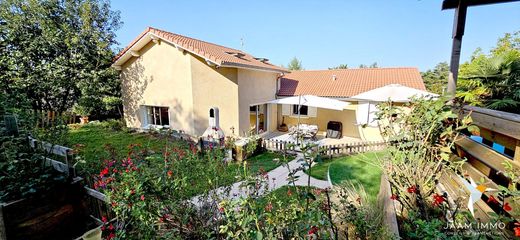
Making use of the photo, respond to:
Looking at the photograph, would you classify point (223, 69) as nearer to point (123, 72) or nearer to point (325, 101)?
point (325, 101)

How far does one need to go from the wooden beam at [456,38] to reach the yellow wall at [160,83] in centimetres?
1113

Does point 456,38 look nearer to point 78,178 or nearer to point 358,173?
point 358,173

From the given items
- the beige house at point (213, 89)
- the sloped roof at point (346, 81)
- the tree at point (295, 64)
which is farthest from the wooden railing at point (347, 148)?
the tree at point (295, 64)

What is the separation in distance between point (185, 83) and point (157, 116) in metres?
3.78

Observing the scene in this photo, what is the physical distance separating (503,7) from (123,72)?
56.5 ft

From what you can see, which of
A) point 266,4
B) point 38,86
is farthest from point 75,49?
point 266,4

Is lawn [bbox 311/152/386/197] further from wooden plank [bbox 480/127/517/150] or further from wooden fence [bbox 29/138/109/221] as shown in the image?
wooden fence [bbox 29/138/109/221]

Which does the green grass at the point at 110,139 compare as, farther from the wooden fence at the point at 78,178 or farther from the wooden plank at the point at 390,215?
the wooden plank at the point at 390,215

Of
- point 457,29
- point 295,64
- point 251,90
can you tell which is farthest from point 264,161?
point 295,64

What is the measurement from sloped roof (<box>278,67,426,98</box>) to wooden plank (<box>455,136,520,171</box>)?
12331 millimetres

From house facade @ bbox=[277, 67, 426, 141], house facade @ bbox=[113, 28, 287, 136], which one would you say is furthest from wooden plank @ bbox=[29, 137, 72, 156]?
house facade @ bbox=[277, 67, 426, 141]

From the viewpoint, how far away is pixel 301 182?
25.7 ft

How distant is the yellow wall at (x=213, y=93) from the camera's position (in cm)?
1212

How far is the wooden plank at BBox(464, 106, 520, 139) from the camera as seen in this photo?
2.07 meters
